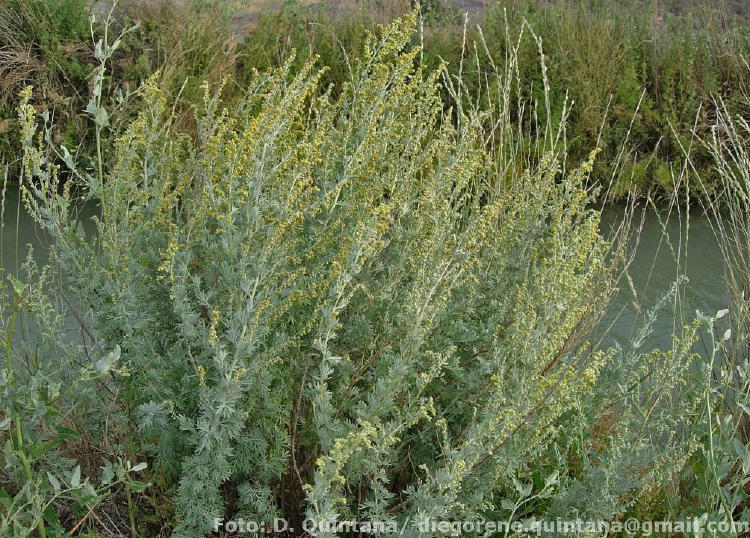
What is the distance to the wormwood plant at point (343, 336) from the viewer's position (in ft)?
6.37

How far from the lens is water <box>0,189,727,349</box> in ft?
16.1

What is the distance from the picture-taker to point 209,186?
212 cm

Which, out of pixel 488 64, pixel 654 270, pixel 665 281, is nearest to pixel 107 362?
pixel 665 281

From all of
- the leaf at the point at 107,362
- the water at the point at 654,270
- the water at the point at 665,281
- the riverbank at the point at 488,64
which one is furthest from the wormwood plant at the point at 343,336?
the riverbank at the point at 488,64

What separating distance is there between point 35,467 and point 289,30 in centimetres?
630

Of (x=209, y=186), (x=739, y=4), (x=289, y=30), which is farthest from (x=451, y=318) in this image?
(x=739, y=4)

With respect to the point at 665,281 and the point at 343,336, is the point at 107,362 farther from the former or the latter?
the point at 665,281

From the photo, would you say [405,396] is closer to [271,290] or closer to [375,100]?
[271,290]

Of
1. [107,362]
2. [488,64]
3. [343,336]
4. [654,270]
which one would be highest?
[107,362]

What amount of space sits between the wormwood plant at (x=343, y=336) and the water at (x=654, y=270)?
2.42m

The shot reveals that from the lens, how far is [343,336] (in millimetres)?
2268

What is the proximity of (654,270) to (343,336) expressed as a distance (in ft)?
A: 13.9

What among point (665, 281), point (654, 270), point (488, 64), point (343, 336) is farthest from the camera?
point (488, 64)

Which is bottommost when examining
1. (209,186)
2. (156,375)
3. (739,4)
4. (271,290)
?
(739,4)
